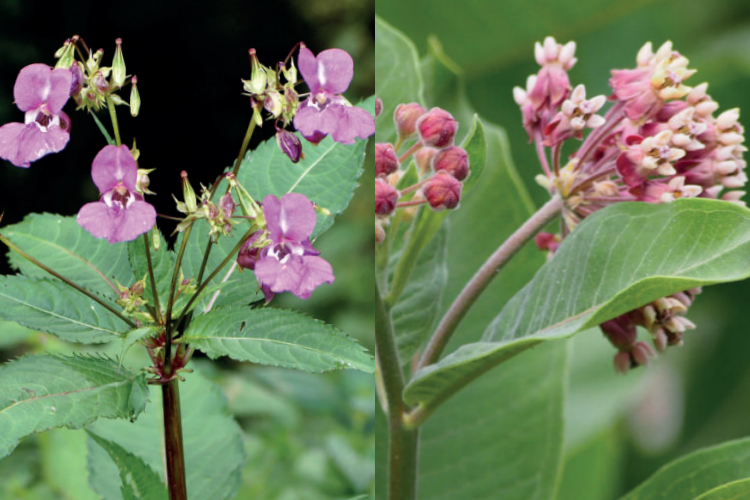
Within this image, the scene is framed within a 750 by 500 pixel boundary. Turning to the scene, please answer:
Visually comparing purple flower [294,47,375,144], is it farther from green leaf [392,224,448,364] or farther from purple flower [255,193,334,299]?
green leaf [392,224,448,364]

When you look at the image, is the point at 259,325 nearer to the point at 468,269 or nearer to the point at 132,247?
the point at 132,247

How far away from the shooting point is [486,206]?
702mm

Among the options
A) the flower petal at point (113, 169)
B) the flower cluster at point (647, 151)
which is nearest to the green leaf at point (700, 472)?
the flower cluster at point (647, 151)

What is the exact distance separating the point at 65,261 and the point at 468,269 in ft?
1.14

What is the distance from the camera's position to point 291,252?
34 cm

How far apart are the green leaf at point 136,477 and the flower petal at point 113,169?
0.41ft

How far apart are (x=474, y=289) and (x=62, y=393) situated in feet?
0.78

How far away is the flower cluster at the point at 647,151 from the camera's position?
0.46m

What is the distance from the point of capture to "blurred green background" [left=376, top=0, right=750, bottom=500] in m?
1.01

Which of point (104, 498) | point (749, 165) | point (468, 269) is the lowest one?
point (104, 498)

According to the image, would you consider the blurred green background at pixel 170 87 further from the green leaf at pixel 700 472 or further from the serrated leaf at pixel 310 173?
the green leaf at pixel 700 472

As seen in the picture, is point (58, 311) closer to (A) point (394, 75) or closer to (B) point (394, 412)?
(B) point (394, 412)

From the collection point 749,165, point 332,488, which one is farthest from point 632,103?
point 749,165

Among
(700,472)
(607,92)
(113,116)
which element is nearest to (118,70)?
(113,116)
